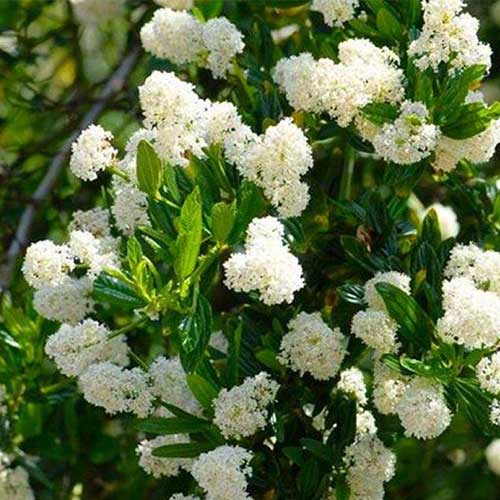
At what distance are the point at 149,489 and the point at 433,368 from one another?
3.06 feet

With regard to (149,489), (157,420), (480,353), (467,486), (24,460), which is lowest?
(467,486)

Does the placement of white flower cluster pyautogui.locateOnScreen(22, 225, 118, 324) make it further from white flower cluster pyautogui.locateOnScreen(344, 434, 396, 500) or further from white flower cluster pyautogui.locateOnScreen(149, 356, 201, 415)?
white flower cluster pyautogui.locateOnScreen(344, 434, 396, 500)

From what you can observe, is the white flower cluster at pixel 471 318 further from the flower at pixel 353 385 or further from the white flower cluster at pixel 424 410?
the flower at pixel 353 385

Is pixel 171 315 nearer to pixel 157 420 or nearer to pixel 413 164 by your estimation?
pixel 157 420

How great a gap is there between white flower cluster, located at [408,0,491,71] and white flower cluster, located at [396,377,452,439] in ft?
1.26

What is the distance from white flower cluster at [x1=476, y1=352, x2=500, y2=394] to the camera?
54.6 inches

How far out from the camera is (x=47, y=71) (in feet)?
9.87

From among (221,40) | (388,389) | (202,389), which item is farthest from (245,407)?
(221,40)

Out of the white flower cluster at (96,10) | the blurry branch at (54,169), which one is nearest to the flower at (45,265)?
the blurry branch at (54,169)

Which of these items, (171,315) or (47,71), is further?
(47,71)

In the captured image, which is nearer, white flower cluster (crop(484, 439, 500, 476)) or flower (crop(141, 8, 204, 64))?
flower (crop(141, 8, 204, 64))

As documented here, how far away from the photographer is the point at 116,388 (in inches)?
58.2

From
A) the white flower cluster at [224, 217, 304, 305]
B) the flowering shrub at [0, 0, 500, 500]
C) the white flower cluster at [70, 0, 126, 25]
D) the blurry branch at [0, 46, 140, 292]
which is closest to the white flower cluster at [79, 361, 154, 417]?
the flowering shrub at [0, 0, 500, 500]

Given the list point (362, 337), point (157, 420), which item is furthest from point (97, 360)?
point (362, 337)
